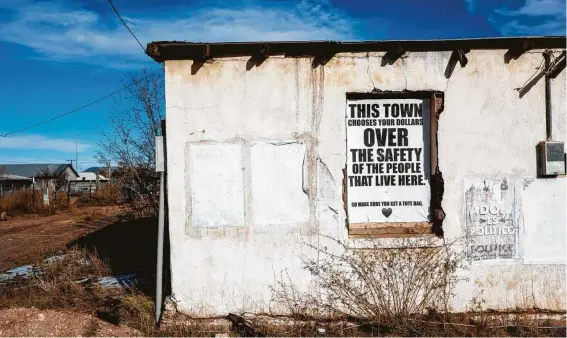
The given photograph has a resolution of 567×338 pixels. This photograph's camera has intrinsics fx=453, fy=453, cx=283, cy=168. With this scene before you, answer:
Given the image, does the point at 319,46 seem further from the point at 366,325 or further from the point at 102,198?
the point at 102,198

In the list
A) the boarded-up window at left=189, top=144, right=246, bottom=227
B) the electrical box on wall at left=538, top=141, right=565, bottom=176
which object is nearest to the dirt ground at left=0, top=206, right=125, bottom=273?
the boarded-up window at left=189, top=144, right=246, bottom=227

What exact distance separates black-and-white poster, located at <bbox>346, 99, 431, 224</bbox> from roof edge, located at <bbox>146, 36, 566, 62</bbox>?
27.2 inches

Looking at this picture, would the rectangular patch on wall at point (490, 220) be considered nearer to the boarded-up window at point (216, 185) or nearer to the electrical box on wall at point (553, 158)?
the electrical box on wall at point (553, 158)

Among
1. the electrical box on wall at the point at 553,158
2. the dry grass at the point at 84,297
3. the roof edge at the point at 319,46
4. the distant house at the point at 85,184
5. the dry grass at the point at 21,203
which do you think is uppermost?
the roof edge at the point at 319,46

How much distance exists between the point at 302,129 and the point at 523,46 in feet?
9.75

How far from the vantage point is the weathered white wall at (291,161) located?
228 inches

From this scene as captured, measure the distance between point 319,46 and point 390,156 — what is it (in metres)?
1.69

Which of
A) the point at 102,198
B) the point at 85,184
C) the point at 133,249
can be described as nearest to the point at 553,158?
the point at 133,249

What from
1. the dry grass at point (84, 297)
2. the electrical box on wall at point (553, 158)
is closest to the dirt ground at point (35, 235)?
the dry grass at point (84, 297)

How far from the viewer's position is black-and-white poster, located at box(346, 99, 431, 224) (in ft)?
19.5

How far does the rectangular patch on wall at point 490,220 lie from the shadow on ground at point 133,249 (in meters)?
4.26

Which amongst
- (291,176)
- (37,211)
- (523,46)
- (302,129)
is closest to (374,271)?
(291,176)

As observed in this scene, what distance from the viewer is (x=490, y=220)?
19.3 ft

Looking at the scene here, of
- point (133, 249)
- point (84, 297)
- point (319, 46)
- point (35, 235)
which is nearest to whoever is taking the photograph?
point (319, 46)
